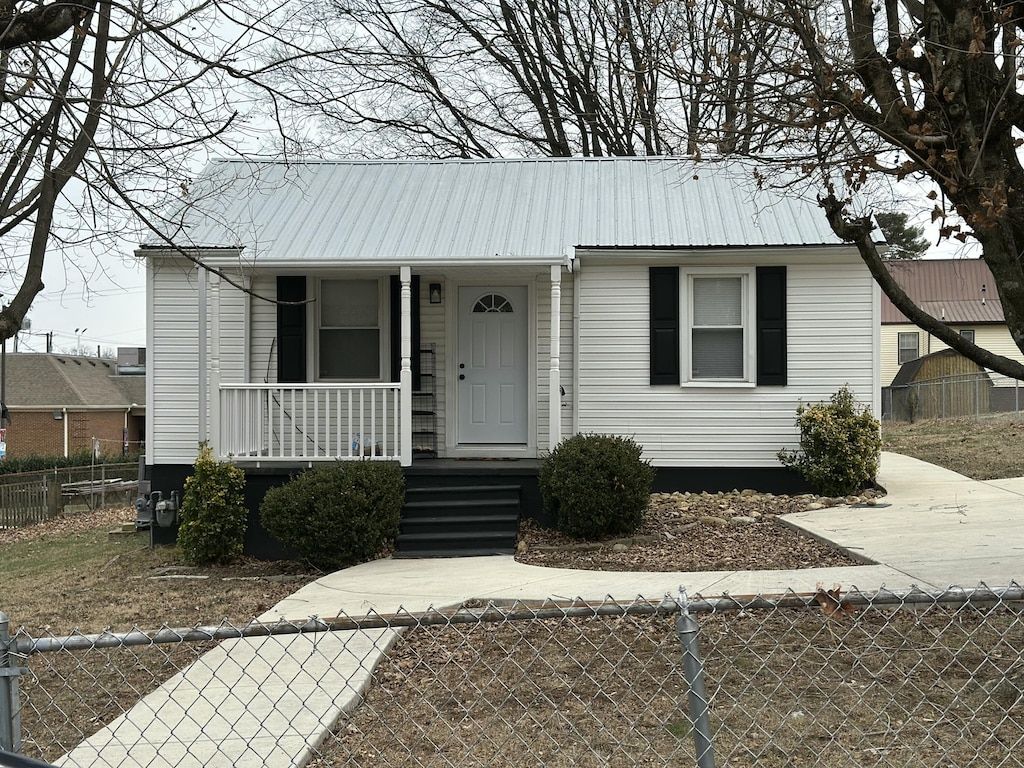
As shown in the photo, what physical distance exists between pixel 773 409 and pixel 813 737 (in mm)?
8050

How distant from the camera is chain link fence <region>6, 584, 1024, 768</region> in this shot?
4.24 meters

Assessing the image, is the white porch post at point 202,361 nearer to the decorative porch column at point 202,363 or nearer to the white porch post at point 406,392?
the decorative porch column at point 202,363

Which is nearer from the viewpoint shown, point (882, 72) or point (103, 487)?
point (882, 72)

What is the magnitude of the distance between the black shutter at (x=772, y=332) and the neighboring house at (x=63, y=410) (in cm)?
3677

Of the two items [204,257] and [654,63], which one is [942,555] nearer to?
[654,63]

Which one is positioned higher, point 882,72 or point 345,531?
point 882,72

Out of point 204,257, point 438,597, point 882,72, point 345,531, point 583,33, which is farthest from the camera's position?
point 583,33

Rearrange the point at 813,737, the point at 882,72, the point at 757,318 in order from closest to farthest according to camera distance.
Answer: the point at 813,737 → the point at 882,72 → the point at 757,318

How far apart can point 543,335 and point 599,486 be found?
3.10 metres

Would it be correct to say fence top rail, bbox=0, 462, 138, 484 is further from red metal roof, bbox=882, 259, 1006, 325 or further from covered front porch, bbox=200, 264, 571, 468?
red metal roof, bbox=882, 259, 1006, 325

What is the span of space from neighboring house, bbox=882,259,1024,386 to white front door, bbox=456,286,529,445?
85.6 feet

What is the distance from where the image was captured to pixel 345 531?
9.49 m

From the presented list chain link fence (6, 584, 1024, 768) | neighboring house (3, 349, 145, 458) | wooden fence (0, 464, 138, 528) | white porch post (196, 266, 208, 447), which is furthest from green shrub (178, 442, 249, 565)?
neighboring house (3, 349, 145, 458)

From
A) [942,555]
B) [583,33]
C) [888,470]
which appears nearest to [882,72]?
[942,555]
